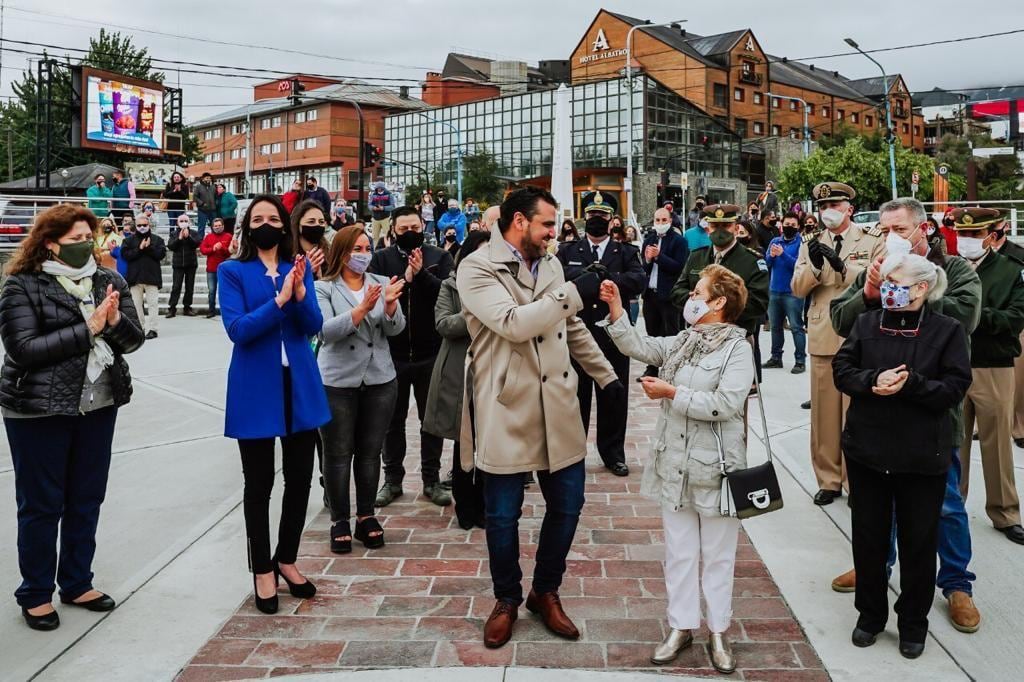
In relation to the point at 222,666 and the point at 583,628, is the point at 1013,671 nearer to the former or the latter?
the point at 583,628

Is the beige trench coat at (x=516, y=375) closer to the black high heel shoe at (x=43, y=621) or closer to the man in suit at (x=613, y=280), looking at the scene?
the black high heel shoe at (x=43, y=621)

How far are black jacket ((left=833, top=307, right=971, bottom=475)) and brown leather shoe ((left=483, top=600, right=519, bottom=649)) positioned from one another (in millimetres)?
1739

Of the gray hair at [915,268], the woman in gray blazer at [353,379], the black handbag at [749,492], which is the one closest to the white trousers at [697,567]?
the black handbag at [749,492]

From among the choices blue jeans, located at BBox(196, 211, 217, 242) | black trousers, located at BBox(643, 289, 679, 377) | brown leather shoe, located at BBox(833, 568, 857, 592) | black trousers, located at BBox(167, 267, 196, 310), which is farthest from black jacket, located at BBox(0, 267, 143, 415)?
blue jeans, located at BBox(196, 211, 217, 242)

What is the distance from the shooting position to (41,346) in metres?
4.06

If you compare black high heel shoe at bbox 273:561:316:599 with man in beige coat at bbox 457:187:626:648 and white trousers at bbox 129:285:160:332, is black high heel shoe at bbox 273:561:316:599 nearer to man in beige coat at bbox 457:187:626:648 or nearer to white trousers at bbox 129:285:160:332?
man in beige coat at bbox 457:187:626:648

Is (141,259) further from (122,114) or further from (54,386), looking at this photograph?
(122,114)

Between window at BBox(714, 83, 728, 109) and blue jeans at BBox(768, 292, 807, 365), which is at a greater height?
window at BBox(714, 83, 728, 109)

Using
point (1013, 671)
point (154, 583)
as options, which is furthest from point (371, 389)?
point (1013, 671)

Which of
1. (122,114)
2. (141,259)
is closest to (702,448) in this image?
(141,259)

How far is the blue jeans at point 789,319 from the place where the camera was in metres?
11.5

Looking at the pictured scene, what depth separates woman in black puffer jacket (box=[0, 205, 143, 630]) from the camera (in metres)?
4.09

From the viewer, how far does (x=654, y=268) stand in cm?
1024

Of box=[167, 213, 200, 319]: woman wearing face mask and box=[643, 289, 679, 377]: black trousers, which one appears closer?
box=[643, 289, 679, 377]: black trousers
